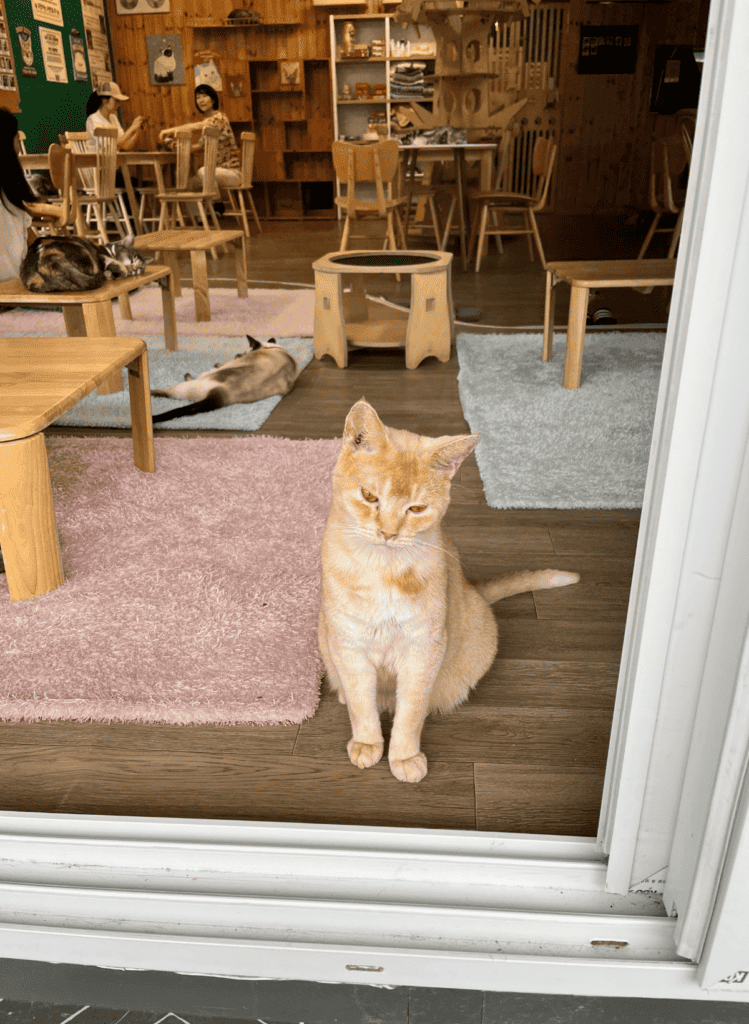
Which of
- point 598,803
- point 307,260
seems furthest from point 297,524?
point 307,260

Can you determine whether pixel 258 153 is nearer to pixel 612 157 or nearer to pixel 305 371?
pixel 612 157

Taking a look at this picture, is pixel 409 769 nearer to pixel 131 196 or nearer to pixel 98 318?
pixel 98 318

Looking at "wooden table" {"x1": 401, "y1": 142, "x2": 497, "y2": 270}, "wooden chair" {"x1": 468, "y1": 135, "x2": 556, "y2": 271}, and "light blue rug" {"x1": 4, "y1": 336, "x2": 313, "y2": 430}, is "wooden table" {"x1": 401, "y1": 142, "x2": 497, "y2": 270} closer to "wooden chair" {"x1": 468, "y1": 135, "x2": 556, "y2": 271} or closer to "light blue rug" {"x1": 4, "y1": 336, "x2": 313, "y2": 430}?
"wooden chair" {"x1": 468, "y1": 135, "x2": 556, "y2": 271}

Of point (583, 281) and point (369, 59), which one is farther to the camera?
point (369, 59)

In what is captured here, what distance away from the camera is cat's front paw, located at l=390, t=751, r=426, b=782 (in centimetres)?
118

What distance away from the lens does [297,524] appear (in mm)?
2039

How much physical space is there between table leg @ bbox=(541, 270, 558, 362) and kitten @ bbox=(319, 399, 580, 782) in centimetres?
229

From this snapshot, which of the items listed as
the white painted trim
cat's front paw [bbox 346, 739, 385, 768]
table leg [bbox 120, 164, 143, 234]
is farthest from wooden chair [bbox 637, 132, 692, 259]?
the white painted trim

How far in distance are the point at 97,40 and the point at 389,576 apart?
31.5 feet

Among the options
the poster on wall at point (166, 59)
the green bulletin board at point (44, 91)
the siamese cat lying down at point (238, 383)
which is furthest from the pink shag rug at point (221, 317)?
the poster on wall at point (166, 59)

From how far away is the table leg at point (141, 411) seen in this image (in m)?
2.23

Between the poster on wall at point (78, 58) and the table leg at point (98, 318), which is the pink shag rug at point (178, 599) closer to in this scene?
the table leg at point (98, 318)

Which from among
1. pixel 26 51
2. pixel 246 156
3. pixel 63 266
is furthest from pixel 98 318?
pixel 26 51

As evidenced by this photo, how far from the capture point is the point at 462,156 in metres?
5.45
